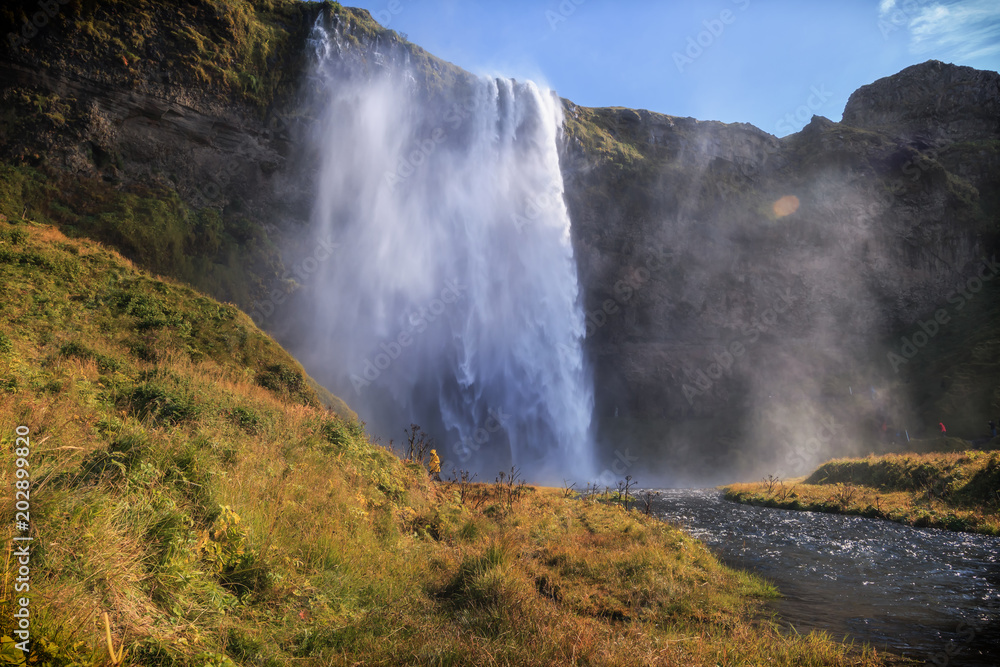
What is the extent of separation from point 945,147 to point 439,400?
76882mm

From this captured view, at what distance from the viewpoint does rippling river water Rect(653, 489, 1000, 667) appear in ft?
20.1

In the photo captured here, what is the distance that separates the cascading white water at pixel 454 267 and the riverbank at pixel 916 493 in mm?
23573

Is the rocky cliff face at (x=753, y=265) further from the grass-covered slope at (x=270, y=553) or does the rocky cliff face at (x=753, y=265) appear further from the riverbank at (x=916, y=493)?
the grass-covered slope at (x=270, y=553)

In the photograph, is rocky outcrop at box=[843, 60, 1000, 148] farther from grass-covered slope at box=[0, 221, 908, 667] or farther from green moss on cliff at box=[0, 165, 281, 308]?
grass-covered slope at box=[0, 221, 908, 667]

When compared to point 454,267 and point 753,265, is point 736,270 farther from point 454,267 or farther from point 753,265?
point 454,267

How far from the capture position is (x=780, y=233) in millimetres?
54781

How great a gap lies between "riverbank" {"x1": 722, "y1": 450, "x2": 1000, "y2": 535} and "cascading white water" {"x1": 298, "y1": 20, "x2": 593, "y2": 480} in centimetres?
2357

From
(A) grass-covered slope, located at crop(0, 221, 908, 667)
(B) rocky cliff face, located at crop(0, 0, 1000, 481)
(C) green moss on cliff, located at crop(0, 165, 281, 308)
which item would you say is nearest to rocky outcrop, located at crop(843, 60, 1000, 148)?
(B) rocky cliff face, located at crop(0, 0, 1000, 481)

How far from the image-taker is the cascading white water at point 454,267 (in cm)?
3769

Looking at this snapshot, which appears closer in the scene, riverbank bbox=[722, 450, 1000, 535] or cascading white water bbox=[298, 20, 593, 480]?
riverbank bbox=[722, 450, 1000, 535]

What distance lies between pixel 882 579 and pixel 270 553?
11.4m

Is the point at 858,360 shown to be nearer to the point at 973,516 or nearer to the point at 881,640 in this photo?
the point at 973,516

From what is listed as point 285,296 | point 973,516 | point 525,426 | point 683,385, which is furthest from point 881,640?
point 683,385

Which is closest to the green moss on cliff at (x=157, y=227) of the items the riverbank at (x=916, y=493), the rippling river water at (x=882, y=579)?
the rippling river water at (x=882, y=579)
